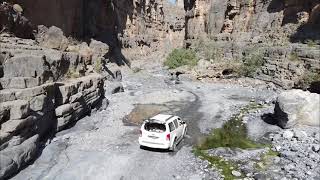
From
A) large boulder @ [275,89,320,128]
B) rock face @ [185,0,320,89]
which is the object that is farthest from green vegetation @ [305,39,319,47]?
large boulder @ [275,89,320,128]

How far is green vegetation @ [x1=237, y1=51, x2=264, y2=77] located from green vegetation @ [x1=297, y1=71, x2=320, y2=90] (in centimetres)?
826

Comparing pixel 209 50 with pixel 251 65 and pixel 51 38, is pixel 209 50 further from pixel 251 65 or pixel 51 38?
pixel 51 38

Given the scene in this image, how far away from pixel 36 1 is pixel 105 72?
1269cm

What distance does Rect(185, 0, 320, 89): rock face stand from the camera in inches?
1481

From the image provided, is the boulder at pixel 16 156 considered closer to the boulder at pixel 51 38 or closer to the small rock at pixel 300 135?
the boulder at pixel 51 38

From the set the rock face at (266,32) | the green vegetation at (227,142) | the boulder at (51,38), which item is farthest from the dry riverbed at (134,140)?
the boulder at (51,38)

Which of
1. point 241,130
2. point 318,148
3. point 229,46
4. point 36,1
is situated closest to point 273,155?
point 318,148

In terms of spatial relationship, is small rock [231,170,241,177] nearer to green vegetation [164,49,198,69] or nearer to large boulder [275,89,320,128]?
large boulder [275,89,320,128]

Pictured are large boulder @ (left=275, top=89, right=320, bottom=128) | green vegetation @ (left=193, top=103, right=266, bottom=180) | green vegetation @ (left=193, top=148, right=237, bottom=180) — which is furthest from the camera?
large boulder @ (left=275, top=89, right=320, bottom=128)

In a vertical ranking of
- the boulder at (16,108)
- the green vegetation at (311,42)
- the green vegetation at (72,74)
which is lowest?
the boulder at (16,108)

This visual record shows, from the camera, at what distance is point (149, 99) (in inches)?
1234

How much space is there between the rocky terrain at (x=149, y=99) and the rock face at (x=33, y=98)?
6cm

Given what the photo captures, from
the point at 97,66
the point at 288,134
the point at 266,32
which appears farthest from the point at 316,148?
the point at 266,32

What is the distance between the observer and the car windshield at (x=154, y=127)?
53.2 feet
